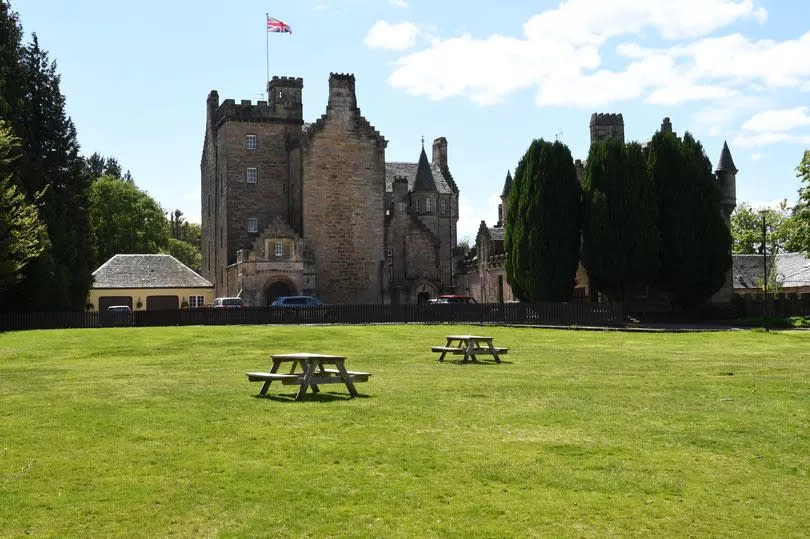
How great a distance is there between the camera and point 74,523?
875 centimetres

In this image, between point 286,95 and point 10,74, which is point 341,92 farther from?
point 10,74

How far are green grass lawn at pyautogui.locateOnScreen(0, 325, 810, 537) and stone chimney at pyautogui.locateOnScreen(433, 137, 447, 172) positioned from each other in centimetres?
7502

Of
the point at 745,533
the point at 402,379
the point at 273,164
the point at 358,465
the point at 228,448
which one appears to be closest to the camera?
the point at 745,533

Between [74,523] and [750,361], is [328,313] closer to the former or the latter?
[750,361]

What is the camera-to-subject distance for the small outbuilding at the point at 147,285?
6931 cm

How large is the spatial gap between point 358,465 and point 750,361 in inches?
649

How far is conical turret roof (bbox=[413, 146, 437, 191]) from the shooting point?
8638 cm

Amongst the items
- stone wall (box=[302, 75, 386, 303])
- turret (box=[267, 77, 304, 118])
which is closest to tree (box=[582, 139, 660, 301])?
stone wall (box=[302, 75, 386, 303])

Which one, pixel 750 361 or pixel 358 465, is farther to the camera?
pixel 750 361

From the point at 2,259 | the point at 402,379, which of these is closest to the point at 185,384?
the point at 402,379

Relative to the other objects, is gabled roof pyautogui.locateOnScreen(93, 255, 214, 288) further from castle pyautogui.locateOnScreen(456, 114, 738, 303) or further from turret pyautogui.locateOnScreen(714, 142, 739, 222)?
turret pyautogui.locateOnScreen(714, 142, 739, 222)

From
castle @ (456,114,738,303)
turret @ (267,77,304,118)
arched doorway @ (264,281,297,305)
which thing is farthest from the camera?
turret @ (267,77,304,118)

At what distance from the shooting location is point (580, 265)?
199 ft

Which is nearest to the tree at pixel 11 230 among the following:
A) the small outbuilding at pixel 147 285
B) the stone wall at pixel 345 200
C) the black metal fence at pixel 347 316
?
the black metal fence at pixel 347 316
